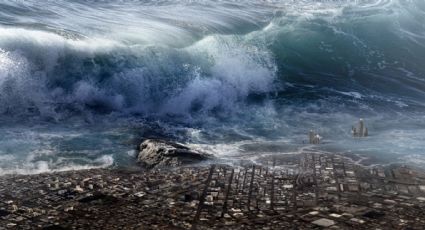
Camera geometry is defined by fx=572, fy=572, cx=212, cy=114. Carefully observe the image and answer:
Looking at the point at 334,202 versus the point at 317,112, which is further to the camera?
the point at 317,112

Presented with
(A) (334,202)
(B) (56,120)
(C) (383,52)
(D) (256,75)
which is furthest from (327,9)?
(A) (334,202)

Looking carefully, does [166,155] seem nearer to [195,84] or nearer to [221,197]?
[221,197]

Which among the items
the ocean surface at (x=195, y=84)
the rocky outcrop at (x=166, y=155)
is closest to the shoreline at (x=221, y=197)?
the rocky outcrop at (x=166, y=155)

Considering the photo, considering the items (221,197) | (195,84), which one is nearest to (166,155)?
(221,197)

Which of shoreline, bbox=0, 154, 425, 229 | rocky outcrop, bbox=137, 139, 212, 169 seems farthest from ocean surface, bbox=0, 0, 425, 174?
shoreline, bbox=0, 154, 425, 229

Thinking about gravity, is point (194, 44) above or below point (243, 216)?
above

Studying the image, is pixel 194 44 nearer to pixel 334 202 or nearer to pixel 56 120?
pixel 56 120
